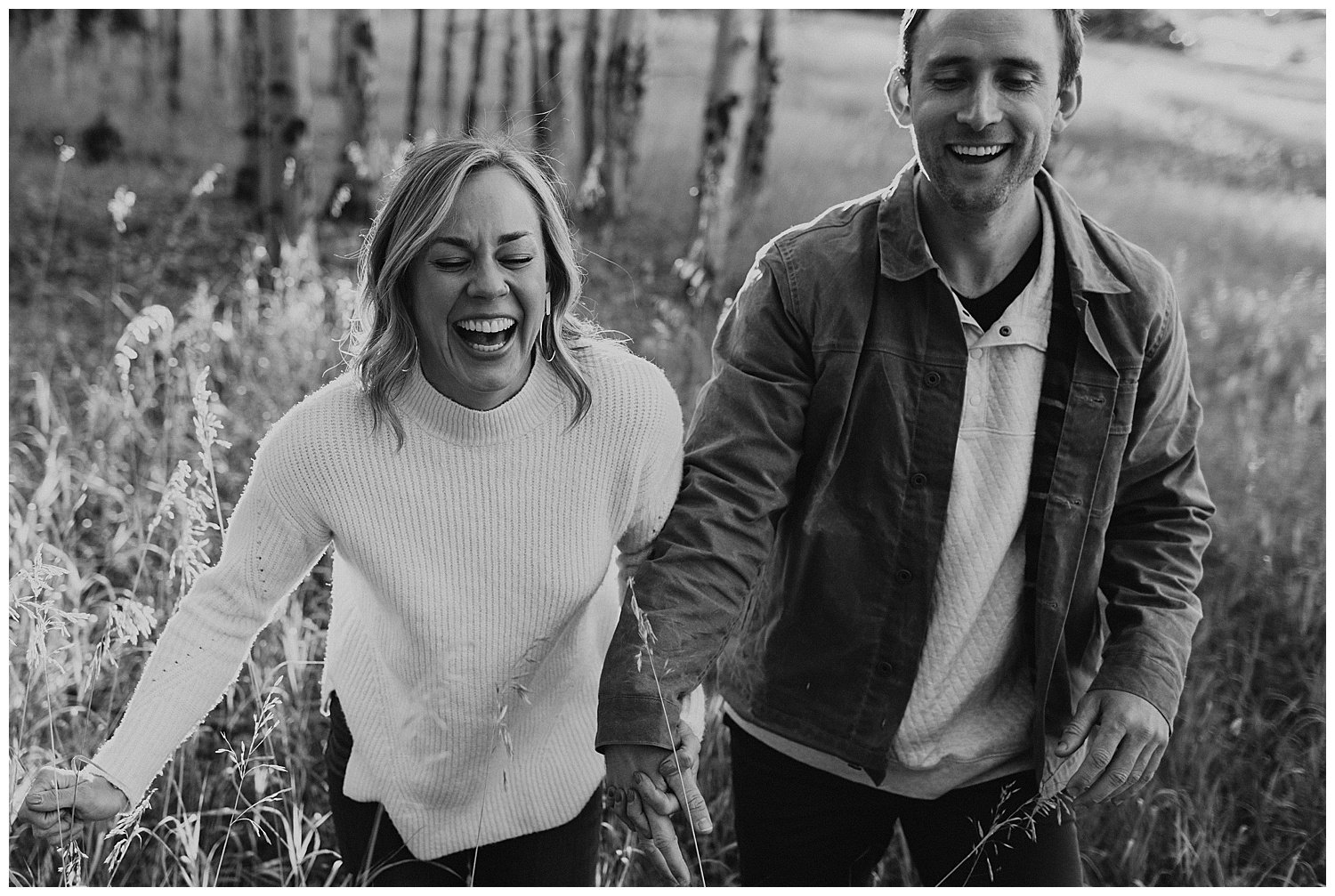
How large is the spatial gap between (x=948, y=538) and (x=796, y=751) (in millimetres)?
510

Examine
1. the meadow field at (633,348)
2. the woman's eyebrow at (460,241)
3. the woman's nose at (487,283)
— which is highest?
the woman's eyebrow at (460,241)

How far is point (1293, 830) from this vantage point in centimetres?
284

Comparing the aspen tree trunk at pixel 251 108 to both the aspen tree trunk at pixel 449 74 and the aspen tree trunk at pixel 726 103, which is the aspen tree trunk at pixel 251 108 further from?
the aspen tree trunk at pixel 726 103

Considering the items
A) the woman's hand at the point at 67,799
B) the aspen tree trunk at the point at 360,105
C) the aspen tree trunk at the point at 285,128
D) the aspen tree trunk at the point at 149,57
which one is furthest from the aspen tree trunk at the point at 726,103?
the aspen tree trunk at the point at 149,57

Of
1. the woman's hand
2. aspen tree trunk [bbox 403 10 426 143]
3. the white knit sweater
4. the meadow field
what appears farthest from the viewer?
aspen tree trunk [bbox 403 10 426 143]

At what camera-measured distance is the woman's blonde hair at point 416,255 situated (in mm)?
1721

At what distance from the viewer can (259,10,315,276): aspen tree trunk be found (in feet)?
23.5

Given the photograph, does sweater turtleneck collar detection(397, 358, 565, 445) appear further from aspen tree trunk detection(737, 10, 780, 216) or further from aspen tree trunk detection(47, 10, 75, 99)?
aspen tree trunk detection(47, 10, 75, 99)

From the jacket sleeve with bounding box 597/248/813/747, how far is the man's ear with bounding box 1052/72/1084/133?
0.56 meters

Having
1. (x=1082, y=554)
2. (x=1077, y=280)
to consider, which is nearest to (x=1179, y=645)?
(x=1082, y=554)

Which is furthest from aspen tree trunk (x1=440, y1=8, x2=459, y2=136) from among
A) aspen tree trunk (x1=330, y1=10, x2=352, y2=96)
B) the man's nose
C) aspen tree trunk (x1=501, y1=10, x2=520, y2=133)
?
the man's nose

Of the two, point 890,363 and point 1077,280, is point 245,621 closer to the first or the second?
point 890,363

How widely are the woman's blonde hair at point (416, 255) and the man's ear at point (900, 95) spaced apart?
0.63 metres

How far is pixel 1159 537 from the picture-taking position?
2002 mm
